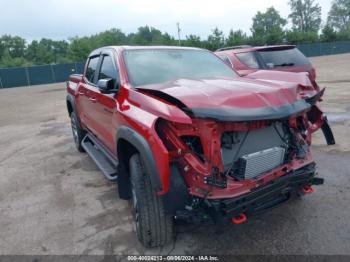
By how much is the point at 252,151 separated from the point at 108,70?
2215mm

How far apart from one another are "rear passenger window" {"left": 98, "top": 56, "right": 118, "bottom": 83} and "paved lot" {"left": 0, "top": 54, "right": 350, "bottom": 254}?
156 cm

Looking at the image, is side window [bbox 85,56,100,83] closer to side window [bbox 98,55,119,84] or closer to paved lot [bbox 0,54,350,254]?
side window [bbox 98,55,119,84]

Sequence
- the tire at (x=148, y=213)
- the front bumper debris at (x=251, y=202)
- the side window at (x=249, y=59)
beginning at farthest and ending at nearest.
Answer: the side window at (x=249, y=59), the tire at (x=148, y=213), the front bumper debris at (x=251, y=202)

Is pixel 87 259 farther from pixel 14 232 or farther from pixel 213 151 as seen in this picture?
pixel 213 151

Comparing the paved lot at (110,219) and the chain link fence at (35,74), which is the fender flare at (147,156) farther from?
the chain link fence at (35,74)

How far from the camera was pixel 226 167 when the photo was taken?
97.6 inches

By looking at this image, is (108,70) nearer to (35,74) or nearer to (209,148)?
(209,148)

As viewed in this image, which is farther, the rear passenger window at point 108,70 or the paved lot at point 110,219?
the rear passenger window at point 108,70

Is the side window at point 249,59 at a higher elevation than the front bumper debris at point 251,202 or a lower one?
higher

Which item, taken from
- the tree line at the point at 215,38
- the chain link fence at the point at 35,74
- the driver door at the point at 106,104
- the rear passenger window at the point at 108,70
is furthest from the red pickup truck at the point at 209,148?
the tree line at the point at 215,38

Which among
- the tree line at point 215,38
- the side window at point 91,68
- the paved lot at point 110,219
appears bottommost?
the paved lot at point 110,219

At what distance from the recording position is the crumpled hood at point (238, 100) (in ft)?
7.61

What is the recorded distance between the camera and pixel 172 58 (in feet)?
12.6

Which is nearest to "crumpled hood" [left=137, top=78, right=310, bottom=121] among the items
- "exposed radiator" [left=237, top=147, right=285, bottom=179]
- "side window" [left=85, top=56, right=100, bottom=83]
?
"exposed radiator" [left=237, top=147, right=285, bottom=179]
